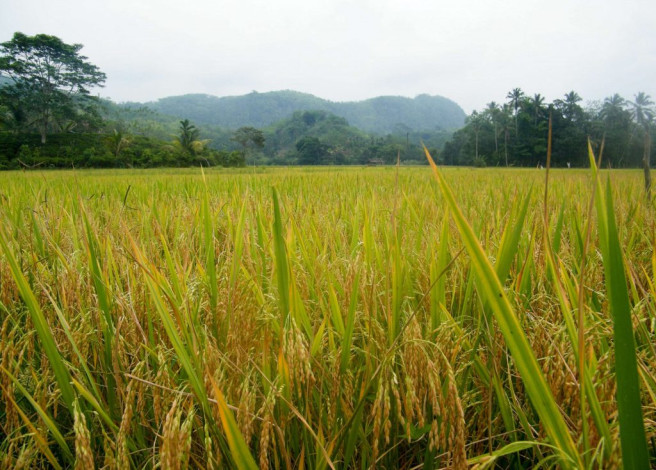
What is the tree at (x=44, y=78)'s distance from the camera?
92.4ft

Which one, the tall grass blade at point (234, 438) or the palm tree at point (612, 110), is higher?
the palm tree at point (612, 110)

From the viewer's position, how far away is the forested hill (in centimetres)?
12588

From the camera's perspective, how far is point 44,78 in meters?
29.8

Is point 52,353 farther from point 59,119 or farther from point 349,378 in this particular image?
point 59,119

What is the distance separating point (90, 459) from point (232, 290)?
0.36m

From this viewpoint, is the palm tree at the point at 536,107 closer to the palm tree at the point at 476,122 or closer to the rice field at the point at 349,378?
the palm tree at the point at 476,122

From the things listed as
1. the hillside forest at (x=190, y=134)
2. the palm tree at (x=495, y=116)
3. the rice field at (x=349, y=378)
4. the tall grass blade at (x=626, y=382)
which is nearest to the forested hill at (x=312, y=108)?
the hillside forest at (x=190, y=134)

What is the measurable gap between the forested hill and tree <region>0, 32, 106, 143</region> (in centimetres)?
9067

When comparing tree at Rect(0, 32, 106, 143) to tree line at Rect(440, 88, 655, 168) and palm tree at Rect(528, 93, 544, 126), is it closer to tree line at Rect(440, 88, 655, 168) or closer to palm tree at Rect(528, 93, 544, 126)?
tree line at Rect(440, 88, 655, 168)

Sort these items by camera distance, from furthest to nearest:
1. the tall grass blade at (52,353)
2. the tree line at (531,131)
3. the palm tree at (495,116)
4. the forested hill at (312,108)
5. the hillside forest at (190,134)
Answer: the forested hill at (312,108)
the palm tree at (495,116)
the tree line at (531,131)
the hillside forest at (190,134)
the tall grass blade at (52,353)

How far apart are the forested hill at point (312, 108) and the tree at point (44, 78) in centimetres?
9067

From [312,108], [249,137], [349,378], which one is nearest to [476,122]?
[249,137]

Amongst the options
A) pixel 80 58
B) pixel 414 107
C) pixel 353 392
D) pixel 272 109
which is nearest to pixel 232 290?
pixel 353 392

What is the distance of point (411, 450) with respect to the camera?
0.66 meters
